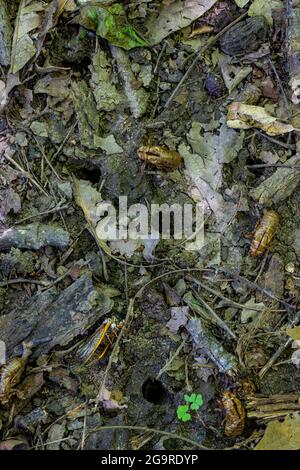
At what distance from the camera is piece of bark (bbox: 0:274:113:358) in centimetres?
401

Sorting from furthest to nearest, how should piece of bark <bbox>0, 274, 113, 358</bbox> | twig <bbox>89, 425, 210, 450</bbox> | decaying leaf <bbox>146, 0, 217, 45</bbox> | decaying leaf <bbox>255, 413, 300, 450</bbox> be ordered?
decaying leaf <bbox>146, 0, 217, 45</bbox>, piece of bark <bbox>0, 274, 113, 358</bbox>, twig <bbox>89, 425, 210, 450</bbox>, decaying leaf <bbox>255, 413, 300, 450</bbox>

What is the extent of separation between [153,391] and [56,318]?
0.97 meters

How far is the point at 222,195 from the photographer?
14.2 ft

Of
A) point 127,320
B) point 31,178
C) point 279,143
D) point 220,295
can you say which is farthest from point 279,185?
point 31,178

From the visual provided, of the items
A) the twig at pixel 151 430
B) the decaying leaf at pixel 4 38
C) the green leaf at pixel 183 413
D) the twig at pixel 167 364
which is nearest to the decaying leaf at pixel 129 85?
the decaying leaf at pixel 4 38

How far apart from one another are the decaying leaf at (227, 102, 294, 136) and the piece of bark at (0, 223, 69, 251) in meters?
1.75

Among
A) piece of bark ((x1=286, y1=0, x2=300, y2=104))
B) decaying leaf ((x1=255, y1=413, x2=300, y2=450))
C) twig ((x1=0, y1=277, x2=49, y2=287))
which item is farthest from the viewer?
piece of bark ((x1=286, y1=0, x2=300, y2=104))

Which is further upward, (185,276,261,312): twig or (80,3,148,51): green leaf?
(80,3,148,51): green leaf

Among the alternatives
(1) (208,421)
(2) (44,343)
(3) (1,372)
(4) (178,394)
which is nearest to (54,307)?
(2) (44,343)

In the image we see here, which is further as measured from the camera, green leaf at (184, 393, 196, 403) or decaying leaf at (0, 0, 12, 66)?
decaying leaf at (0, 0, 12, 66)

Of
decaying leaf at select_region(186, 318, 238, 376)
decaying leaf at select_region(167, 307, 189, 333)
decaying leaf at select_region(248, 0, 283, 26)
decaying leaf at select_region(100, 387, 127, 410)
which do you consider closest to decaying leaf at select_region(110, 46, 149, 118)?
decaying leaf at select_region(248, 0, 283, 26)

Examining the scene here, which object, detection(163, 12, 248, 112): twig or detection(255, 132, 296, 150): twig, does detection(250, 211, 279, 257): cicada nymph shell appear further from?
detection(163, 12, 248, 112): twig

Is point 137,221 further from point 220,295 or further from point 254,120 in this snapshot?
point 254,120

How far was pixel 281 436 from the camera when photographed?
3.66 metres
